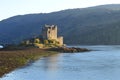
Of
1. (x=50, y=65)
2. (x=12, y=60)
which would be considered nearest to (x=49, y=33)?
(x=12, y=60)

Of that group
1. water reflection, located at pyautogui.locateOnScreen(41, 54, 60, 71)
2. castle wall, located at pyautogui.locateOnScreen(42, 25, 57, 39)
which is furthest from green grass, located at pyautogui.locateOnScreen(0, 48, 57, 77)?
castle wall, located at pyautogui.locateOnScreen(42, 25, 57, 39)

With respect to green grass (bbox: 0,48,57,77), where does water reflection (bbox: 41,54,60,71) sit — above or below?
below

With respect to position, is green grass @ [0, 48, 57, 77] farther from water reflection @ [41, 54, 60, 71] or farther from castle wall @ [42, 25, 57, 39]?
castle wall @ [42, 25, 57, 39]

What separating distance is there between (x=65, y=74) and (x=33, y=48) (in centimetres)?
7188

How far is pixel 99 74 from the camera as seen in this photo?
184ft

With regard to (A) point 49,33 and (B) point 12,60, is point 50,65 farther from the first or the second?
(A) point 49,33

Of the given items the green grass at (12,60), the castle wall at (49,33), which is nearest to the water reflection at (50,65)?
the green grass at (12,60)

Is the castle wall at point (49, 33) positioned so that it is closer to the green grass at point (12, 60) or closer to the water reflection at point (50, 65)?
the green grass at point (12, 60)

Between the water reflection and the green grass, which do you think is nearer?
the green grass

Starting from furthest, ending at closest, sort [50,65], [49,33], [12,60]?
[49,33]
[12,60]
[50,65]

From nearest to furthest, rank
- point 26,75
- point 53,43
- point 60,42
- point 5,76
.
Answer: point 5,76 < point 26,75 < point 53,43 < point 60,42

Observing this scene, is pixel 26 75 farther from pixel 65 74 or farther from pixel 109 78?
pixel 109 78

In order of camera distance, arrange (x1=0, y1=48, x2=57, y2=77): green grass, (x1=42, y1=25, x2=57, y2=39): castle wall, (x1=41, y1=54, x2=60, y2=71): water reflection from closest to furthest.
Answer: (x1=0, y1=48, x2=57, y2=77): green grass → (x1=41, y1=54, x2=60, y2=71): water reflection → (x1=42, y1=25, x2=57, y2=39): castle wall

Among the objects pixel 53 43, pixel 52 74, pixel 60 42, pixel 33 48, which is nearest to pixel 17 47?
pixel 33 48
